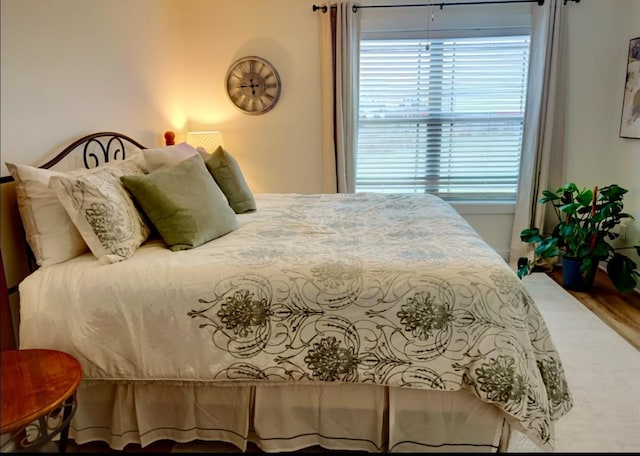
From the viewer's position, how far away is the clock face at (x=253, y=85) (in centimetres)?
377

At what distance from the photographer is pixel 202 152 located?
284 centimetres

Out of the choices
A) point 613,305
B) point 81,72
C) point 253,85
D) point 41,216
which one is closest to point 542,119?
point 613,305

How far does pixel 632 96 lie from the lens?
10.8ft

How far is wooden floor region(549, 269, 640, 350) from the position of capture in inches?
105

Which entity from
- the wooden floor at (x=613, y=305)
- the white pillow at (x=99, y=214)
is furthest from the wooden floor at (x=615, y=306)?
the white pillow at (x=99, y=214)

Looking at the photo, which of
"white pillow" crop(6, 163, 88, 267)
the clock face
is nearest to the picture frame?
the clock face

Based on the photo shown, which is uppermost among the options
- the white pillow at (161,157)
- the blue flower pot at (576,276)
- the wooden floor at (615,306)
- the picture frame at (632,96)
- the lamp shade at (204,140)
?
the picture frame at (632,96)

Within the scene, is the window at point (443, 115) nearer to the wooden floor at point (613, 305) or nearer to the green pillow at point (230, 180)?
the wooden floor at point (613, 305)

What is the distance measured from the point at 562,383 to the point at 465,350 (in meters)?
0.43

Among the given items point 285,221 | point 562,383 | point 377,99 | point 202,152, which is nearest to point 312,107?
point 377,99

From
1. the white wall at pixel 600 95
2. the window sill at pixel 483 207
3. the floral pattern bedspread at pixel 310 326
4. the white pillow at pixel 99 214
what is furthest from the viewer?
the window sill at pixel 483 207

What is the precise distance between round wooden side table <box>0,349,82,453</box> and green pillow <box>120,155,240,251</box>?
619 millimetres

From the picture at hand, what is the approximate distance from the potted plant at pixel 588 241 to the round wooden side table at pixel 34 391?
9.80 feet

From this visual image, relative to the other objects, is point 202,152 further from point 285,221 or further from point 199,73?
point 199,73
